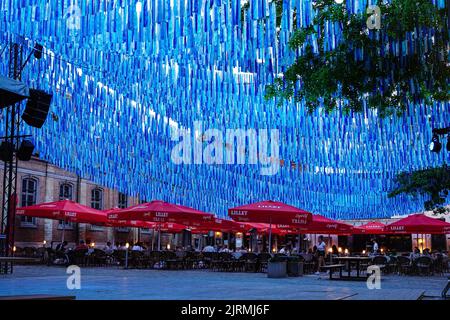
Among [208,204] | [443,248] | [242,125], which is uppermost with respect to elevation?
[242,125]

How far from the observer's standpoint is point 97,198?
38.4 m

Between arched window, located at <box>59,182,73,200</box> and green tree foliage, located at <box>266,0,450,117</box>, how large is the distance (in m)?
25.3

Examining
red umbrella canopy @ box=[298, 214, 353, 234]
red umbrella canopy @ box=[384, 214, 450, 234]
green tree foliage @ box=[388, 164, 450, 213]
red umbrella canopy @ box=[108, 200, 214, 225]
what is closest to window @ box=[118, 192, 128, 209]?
red umbrella canopy @ box=[298, 214, 353, 234]

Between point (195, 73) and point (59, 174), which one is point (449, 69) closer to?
point (195, 73)

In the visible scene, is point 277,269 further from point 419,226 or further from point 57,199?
point 57,199

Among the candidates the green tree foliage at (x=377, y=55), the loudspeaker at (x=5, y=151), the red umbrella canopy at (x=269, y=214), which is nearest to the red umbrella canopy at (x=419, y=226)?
the red umbrella canopy at (x=269, y=214)

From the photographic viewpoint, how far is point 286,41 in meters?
12.0

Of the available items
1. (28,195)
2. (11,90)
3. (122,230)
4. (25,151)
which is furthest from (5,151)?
(122,230)

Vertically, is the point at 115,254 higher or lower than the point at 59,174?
lower

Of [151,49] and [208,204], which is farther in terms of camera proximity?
[208,204]

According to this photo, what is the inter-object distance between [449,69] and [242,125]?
9.16 metres

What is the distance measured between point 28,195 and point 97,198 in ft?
22.3

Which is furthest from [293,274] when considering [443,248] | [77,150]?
[443,248]

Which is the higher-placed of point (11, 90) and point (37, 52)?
point (37, 52)
